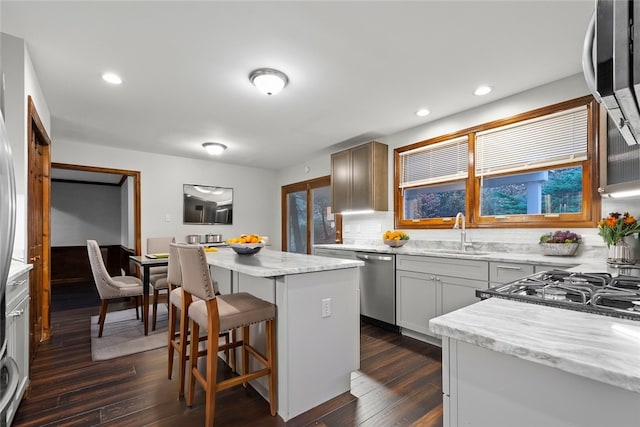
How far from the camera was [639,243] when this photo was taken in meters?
2.01

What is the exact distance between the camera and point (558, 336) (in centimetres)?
66

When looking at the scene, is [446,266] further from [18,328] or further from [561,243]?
[18,328]

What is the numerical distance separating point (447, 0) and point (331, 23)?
0.69 meters

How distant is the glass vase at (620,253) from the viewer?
191 centimetres

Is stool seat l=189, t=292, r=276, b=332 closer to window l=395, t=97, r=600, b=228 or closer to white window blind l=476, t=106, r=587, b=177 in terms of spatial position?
window l=395, t=97, r=600, b=228

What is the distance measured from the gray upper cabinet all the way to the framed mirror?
101 inches

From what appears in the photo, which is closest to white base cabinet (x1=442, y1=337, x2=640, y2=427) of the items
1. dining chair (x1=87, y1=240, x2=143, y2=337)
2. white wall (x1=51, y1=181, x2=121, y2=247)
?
dining chair (x1=87, y1=240, x2=143, y2=337)

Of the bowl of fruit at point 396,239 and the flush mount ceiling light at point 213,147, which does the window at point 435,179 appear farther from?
the flush mount ceiling light at point 213,147

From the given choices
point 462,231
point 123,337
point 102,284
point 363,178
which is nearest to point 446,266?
point 462,231

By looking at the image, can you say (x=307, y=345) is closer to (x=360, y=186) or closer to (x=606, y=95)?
(x=606, y=95)

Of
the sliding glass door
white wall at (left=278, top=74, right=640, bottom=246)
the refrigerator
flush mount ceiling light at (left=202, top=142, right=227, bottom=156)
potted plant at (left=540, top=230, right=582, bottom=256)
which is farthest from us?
the sliding glass door

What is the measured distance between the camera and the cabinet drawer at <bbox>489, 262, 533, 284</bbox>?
2289mm

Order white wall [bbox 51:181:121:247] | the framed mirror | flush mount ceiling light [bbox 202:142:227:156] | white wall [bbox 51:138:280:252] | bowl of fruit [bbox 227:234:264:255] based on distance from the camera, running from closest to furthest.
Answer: bowl of fruit [bbox 227:234:264:255], flush mount ceiling light [bbox 202:142:227:156], white wall [bbox 51:138:280:252], the framed mirror, white wall [bbox 51:181:121:247]

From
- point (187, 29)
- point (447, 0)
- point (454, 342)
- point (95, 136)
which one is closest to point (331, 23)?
point (447, 0)
